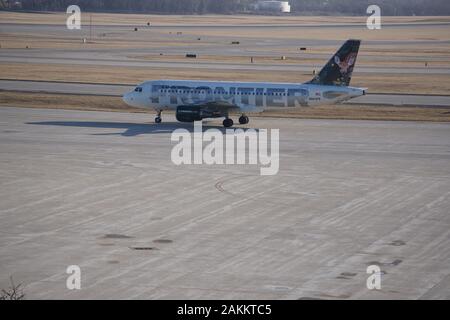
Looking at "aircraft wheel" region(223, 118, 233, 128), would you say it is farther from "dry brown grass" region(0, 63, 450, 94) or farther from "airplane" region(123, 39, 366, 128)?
"dry brown grass" region(0, 63, 450, 94)

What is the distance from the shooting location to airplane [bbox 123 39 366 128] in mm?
71562

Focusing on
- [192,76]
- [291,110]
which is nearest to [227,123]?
[291,110]

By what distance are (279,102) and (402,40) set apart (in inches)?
4700

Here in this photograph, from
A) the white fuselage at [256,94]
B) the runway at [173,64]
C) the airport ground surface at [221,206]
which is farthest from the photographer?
the runway at [173,64]

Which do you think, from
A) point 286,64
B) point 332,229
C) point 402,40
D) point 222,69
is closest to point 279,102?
point 332,229

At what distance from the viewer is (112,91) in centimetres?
9544

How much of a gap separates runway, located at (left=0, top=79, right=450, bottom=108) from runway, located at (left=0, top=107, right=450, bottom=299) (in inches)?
779

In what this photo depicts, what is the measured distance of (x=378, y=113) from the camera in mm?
81188

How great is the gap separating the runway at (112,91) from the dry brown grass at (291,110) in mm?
3307

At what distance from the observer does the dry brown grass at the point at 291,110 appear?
79250mm

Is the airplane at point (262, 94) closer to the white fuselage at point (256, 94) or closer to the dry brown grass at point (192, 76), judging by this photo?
the white fuselage at point (256, 94)

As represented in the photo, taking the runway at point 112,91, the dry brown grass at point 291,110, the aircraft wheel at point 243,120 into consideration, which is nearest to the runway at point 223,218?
the aircraft wheel at point 243,120

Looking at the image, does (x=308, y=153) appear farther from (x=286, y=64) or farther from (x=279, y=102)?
(x=286, y=64)

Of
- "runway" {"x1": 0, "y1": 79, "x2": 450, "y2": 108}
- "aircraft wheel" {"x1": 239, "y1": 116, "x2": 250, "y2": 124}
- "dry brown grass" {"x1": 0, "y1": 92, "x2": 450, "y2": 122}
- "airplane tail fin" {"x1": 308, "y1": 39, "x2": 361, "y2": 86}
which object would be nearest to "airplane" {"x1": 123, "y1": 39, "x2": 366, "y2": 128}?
"airplane tail fin" {"x1": 308, "y1": 39, "x2": 361, "y2": 86}
